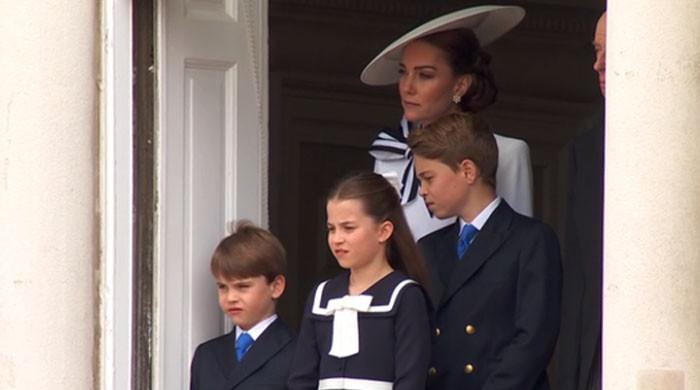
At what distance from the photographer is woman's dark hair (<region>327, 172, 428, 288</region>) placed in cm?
895

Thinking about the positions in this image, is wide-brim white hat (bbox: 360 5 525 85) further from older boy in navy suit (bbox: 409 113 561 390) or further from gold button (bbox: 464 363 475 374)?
gold button (bbox: 464 363 475 374)

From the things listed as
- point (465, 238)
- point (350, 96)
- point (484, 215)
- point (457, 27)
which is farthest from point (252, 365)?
point (350, 96)

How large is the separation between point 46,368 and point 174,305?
19.9 inches

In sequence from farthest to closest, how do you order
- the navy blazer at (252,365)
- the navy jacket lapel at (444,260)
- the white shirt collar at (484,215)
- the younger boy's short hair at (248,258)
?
1. the younger boy's short hair at (248,258)
2. the navy blazer at (252,365)
3. the navy jacket lapel at (444,260)
4. the white shirt collar at (484,215)

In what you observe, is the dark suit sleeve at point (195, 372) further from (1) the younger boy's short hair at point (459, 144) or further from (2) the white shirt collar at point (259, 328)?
(1) the younger boy's short hair at point (459, 144)

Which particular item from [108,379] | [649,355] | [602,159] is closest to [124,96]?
[108,379]

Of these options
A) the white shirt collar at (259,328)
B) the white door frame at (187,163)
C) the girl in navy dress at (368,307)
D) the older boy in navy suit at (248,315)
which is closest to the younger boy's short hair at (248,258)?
the older boy in navy suit at (248,315)

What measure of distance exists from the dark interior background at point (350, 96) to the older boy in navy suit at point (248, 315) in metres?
3.27

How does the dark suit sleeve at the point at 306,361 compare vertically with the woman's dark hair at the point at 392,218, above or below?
below

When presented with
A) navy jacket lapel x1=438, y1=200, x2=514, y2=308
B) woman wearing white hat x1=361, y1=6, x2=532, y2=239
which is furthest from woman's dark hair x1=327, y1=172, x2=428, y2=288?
woman wearing white hat x1=361, y1=6, x2=532, y2=239

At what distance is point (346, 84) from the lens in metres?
13.0

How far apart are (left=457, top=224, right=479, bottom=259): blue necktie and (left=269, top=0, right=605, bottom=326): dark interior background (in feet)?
11.8

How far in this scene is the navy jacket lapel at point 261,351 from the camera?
9.39 metres

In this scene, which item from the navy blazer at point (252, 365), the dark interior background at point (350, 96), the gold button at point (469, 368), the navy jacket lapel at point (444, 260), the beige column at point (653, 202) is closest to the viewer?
the beige column at point (653, 202)
